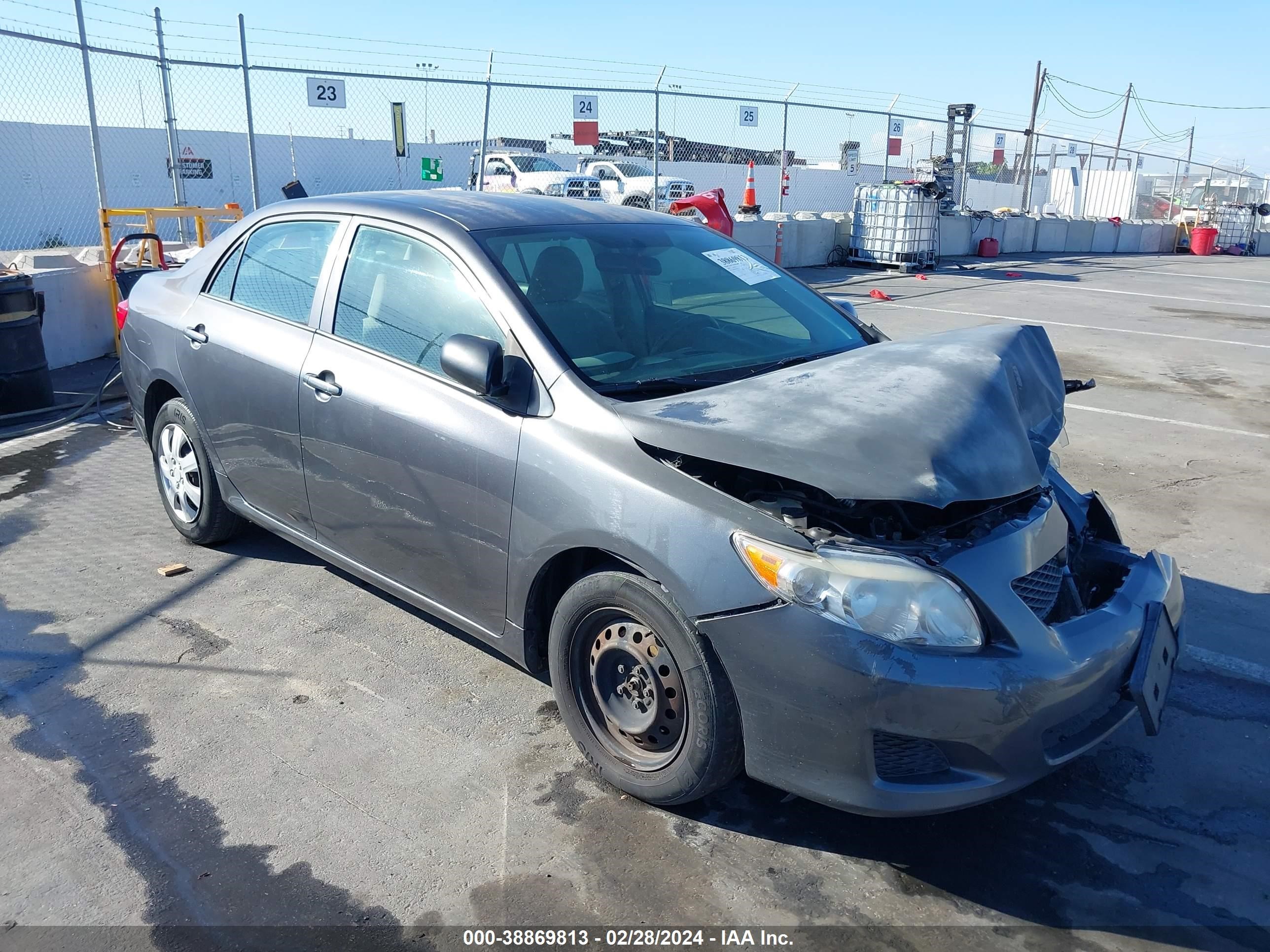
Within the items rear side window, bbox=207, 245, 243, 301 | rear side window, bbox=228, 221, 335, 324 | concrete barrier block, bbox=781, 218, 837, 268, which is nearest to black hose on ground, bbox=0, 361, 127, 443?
rear side window, bbox=207, 245, 243, 301

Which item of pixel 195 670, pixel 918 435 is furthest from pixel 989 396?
pixel 195 670

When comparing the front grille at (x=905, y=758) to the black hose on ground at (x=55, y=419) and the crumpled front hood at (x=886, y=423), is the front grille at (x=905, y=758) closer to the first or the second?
A: the crumpled front hood at (x=886, y=423)

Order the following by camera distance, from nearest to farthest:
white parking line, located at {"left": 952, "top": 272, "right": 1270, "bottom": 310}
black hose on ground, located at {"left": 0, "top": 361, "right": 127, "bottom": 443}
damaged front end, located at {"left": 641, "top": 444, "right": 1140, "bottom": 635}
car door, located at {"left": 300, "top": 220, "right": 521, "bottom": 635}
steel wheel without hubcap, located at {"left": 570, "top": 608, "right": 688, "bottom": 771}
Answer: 1. damaged front end, located at {"left": 641, "top": 444, "right": 1140, "bottom": 635}
2. steel wheel without hubcap, located at {"left": 570, "top": 608, "right": 688, "bottom": 771}
3. car door, located at {"left": 300, "top": 220, "right": 521, "bottom": 635}
4. black hose on ground, located at {"left": 0, "top": 361, "right": 127, "bottom": 443}
5. white parking line, located at {"left": 952, "top": 272, "right": 1270, "bottom": 310}

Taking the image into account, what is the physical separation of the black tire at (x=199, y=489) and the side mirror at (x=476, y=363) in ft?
6.63

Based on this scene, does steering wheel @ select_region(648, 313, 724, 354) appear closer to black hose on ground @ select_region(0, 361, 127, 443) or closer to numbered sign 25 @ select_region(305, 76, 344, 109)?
black hose on ground @ select_region(0, 361, 127, 443)

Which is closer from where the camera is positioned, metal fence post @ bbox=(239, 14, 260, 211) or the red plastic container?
metal fence post @ bbox=(239, 14, 260, 211)

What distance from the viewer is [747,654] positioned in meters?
2.48

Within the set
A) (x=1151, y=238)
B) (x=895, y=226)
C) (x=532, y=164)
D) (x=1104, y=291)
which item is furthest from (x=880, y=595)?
(x=1151, y=238)

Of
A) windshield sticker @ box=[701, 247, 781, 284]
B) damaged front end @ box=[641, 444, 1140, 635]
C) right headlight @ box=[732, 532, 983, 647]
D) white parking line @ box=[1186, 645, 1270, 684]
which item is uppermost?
windshield sticker @ box=[701, 247, 781, 284]

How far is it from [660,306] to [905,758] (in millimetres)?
1873

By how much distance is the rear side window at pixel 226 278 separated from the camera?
4387mm

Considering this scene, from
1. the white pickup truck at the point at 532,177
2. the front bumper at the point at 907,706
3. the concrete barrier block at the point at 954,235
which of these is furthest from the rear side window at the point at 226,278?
the concrete barrier block at the point at 954,235

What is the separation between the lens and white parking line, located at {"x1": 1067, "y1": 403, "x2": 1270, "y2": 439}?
283 inches

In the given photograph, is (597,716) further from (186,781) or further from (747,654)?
(186,781)
